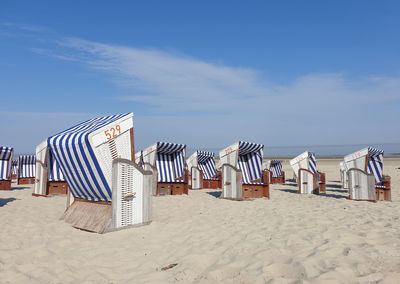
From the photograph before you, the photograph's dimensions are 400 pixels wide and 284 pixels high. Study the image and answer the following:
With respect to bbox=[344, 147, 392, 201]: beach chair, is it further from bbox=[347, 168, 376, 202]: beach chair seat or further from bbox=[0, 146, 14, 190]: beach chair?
bbox=[0, 146, 14, 190]: beach chair

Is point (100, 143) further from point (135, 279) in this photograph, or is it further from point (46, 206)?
point (46, 206)

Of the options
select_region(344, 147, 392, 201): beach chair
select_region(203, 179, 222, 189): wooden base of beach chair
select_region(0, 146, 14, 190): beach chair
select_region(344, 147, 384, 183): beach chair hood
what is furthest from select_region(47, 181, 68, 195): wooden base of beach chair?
select_region(344, 147, 384, 183): beach chair hood

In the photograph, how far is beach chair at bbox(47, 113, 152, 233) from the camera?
6841mm

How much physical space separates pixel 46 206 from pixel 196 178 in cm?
858

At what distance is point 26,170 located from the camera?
20.9m

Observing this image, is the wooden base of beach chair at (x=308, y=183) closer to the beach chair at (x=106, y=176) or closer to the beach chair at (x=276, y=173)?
the beach chair at (x=276, y=173)

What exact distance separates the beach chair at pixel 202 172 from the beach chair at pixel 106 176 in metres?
10.1

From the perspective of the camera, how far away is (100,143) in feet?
22.4

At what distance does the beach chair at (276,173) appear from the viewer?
2209 centimetres

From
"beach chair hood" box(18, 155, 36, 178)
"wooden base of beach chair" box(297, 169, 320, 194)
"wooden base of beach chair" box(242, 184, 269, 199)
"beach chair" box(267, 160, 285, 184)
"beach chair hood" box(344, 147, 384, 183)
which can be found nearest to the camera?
"wooden base of beach chair" box(242, 184, 269, 199)

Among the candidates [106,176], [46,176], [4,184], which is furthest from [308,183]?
[4,184]

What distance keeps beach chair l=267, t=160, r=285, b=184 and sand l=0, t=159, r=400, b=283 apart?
46.3 ft

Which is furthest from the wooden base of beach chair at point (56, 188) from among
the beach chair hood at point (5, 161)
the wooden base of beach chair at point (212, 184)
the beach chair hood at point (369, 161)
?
the beach chair hood at point (369, 161)

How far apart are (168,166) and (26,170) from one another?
10.8 meters
